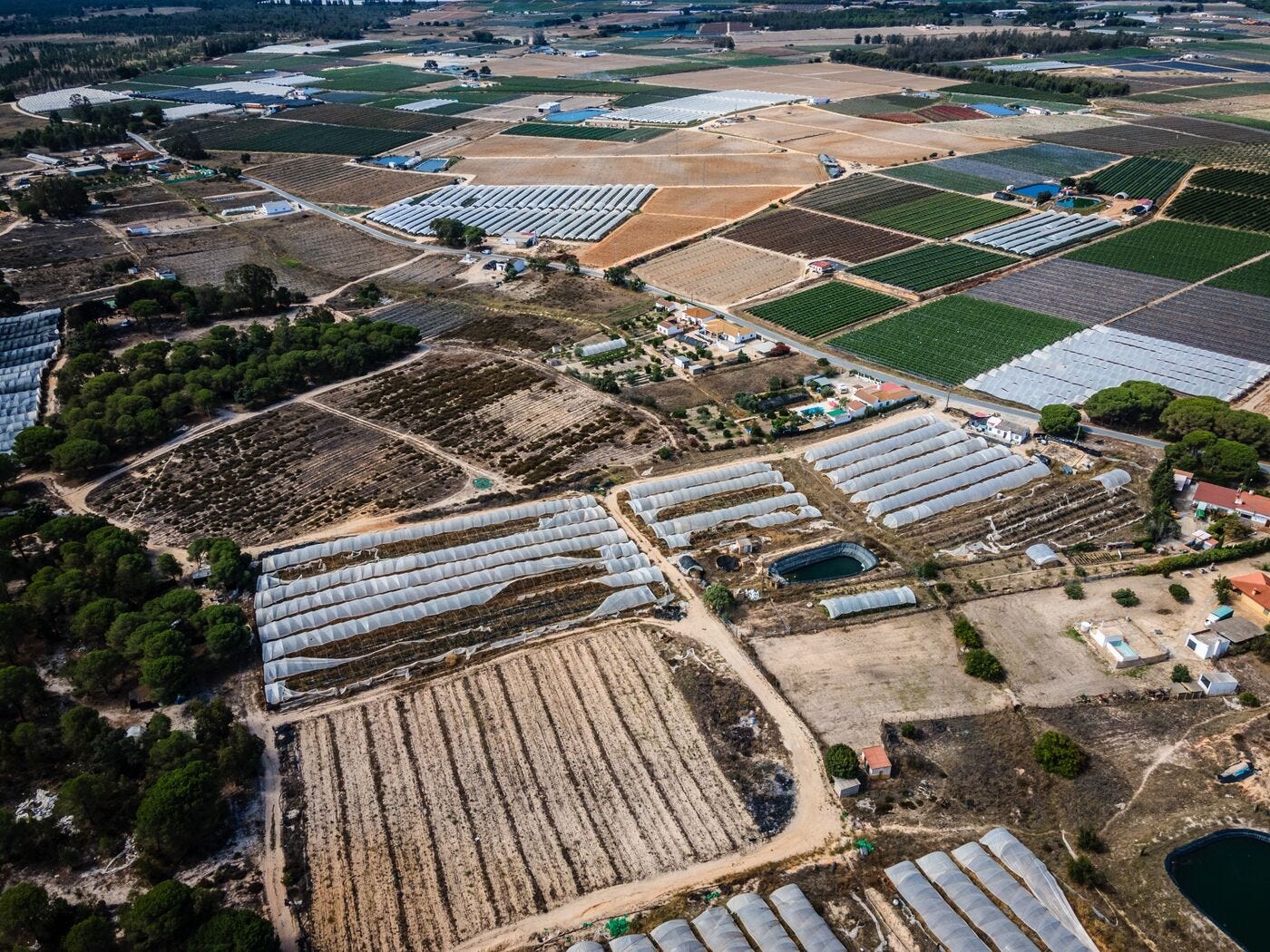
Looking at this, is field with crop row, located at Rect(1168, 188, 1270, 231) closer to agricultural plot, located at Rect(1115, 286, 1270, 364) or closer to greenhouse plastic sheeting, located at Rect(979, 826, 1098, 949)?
agricultural plot, located at Rect(1115, 286, 1270, 364)

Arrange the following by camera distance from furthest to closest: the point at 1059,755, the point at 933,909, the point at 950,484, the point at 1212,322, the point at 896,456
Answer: the point at 1212,322
the point at 896,456
the point at 950,484
the point at 1059,755
the point at 933,909

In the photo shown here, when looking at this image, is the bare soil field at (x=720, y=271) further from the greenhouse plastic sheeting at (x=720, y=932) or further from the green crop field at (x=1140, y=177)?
the greenhouse plastic sheeting at (x=720, y=932)

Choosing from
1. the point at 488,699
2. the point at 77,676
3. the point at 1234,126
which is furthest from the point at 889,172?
the point at 77,676

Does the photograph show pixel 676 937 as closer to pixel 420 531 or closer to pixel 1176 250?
pixel 420 531

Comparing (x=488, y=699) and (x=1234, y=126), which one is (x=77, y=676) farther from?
(x=1234, y=126)

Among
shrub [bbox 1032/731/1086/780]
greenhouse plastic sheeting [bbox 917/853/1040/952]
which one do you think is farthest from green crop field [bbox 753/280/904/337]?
greenhouse plastic sheeting [bbox 917/853/1040/952]

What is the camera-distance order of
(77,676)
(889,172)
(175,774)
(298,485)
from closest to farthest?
(175,774), (77,676), (298,485), (889,172)

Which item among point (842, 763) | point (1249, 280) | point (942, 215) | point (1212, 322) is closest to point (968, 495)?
point (842, 763)
